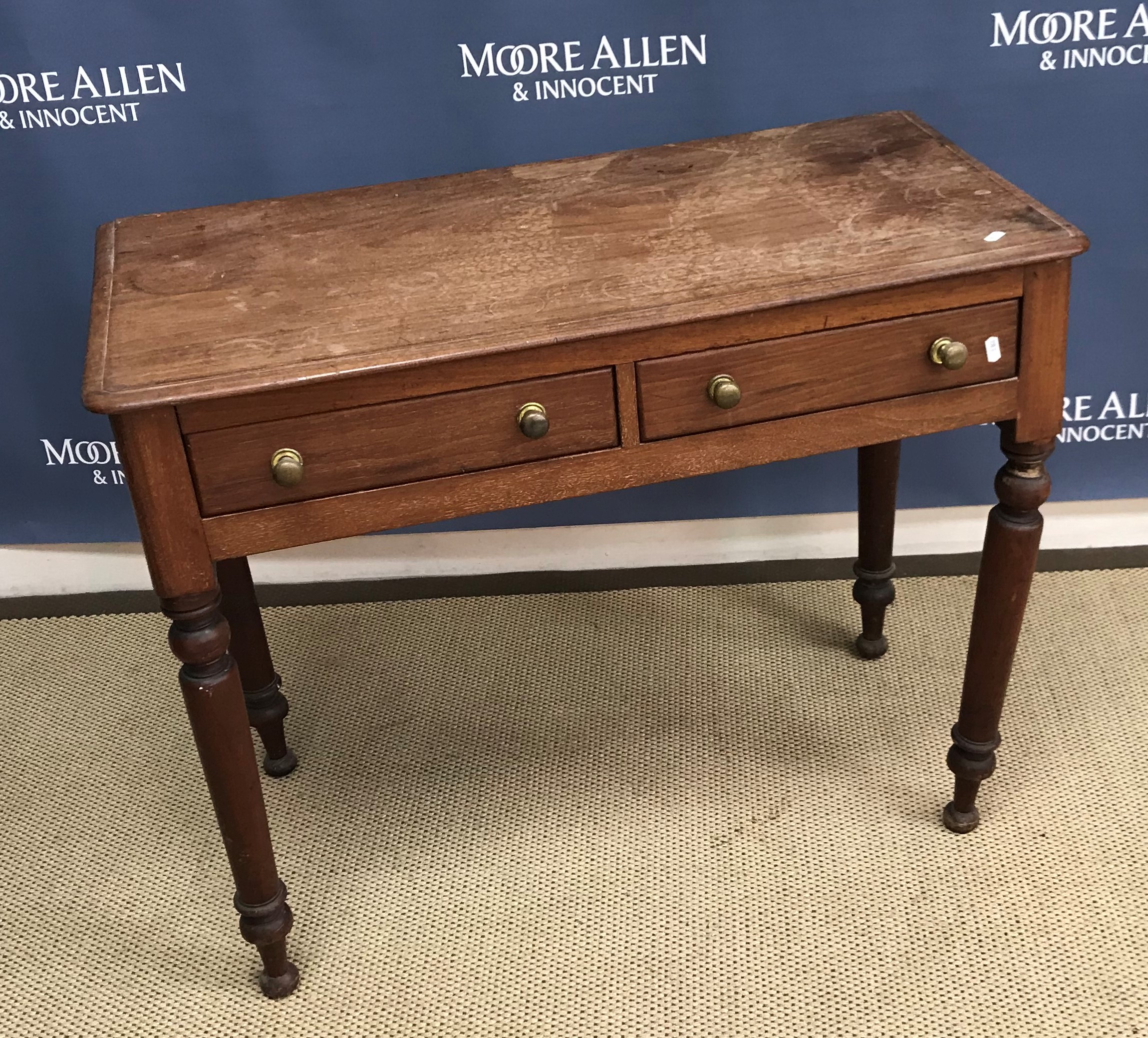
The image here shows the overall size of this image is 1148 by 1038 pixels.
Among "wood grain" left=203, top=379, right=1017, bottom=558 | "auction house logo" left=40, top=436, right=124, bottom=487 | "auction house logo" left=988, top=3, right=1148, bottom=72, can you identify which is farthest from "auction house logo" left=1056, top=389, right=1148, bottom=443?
"auction house logo" left=40, top=436, right=124, bottom=487

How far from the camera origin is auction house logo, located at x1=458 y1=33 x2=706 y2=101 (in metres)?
2.02

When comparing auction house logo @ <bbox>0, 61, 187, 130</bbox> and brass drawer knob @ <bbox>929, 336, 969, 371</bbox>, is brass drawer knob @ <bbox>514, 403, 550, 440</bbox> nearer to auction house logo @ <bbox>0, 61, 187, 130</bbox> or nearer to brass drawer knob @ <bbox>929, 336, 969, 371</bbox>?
brass drawer knob @ <bbox>929, 336, 969, 371</bbox>

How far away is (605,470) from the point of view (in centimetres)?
148

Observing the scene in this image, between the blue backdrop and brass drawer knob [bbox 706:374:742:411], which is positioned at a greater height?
the blue backdrop

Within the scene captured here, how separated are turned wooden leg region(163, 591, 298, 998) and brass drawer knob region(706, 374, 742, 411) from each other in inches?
23.0

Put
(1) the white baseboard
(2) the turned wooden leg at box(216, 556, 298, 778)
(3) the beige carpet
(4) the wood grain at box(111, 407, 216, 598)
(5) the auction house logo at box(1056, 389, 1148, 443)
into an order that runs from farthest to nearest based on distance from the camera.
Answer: (1) the white baseboard, (5) the auction house logo at box(1056, 389, 1148, 443), (2) the turned wooden leg at box(216, 556, 298, 778), (3) the beige carpet, (4) the wood grain at box(111, 407, 216, 598)

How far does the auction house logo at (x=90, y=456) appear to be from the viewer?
2303 millimetres

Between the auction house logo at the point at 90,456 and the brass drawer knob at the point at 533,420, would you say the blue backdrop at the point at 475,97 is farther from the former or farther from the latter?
the brass drawer knob at the point at 533,420

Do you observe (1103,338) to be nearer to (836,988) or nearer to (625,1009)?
(836,988)

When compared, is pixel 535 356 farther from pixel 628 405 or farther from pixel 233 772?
pixel 233 772

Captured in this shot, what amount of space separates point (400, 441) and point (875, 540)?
98cm

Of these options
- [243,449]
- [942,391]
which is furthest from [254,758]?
[942,391]

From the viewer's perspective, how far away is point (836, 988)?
1.68 m

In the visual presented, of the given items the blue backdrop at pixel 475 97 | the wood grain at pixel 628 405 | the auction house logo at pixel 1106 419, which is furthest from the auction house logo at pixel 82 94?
the auction house logo at pixel 1106 419
